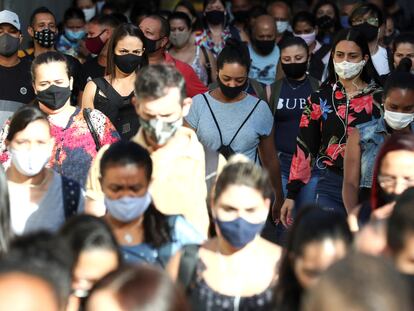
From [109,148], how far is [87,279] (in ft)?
3.67

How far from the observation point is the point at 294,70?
934 cm

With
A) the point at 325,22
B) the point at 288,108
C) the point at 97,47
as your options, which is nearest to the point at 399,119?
the point at 288,108

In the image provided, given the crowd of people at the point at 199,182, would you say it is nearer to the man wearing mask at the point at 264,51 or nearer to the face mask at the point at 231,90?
the face mask at the point at 231,90

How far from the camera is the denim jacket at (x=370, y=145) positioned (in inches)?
261

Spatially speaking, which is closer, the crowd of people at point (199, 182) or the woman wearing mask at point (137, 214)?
the crowd of people at point (199, 182)

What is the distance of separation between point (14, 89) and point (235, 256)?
394cm

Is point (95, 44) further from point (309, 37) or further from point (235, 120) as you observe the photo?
point (309, 37)

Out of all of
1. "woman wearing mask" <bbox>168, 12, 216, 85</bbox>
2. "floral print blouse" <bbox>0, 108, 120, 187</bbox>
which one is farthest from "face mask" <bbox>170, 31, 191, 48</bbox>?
"floral print blouse" <bbox>0, 108, 120, 187</bbox>

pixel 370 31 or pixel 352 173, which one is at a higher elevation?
pixel 370 31

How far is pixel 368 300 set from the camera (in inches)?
124

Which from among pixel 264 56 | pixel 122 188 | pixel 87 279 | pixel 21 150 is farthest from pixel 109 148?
pixel 264 56

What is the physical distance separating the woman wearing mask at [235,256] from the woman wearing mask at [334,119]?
2126 millimetres

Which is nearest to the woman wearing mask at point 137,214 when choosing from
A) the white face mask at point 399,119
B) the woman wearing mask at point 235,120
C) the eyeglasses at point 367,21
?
the white face mask at point 399,119

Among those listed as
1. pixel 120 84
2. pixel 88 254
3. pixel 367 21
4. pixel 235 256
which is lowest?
pixel 235 256
